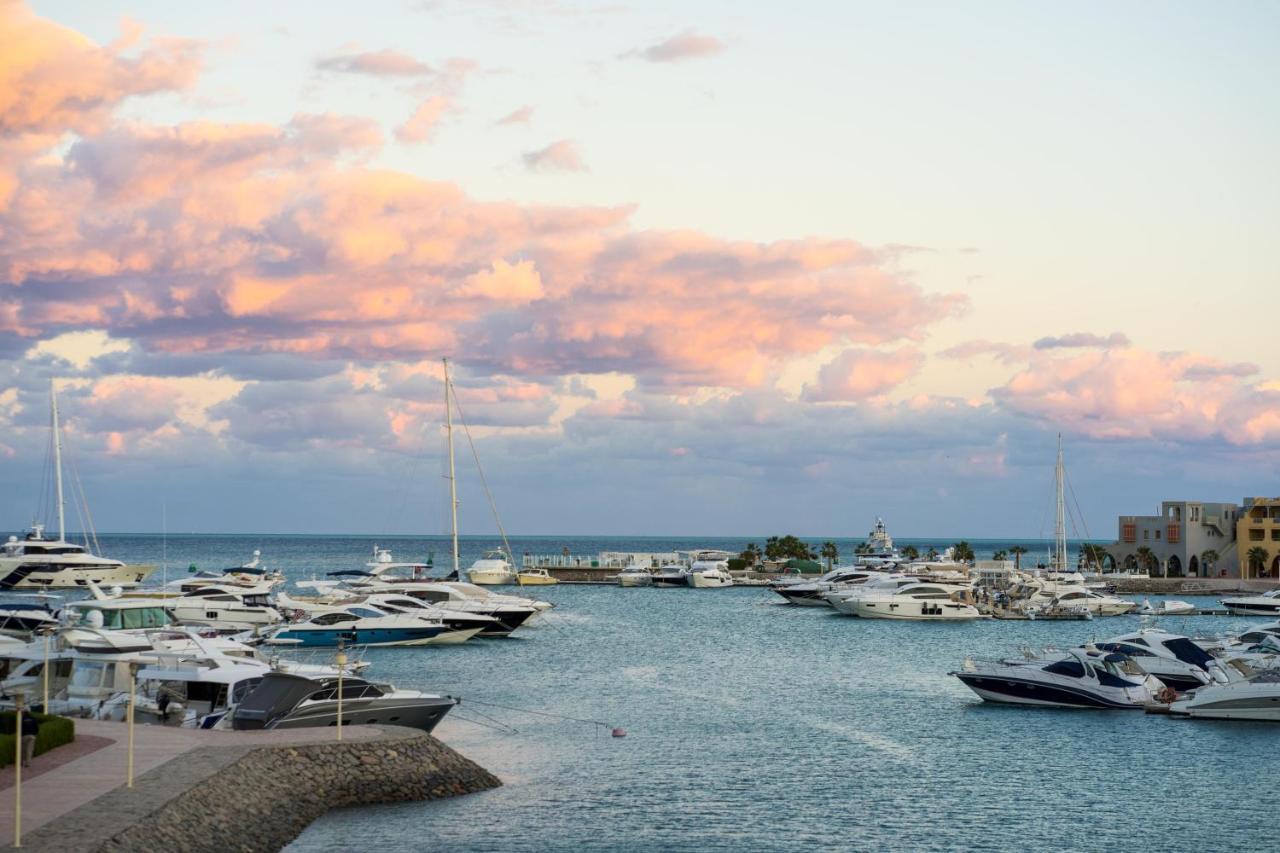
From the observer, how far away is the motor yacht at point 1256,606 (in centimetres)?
10625

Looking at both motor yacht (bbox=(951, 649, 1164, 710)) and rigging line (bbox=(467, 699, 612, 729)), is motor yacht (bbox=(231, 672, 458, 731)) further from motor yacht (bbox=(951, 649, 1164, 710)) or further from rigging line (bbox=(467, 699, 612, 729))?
motor yacht (bbox=(951, 649, 1164, 710))

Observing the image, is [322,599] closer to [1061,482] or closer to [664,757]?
[664,757]

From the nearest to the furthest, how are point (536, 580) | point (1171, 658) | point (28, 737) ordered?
point (28, 737), point (1171, 658), point (536, 580)

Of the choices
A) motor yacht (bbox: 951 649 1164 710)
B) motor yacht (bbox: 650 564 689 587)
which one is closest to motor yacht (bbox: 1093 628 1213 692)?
motor yacht (bbox: 951 649 1164 710)

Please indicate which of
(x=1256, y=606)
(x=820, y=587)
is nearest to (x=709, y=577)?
(x=820, y=587)

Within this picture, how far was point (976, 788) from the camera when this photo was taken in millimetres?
38969

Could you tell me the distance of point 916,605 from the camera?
98500 millimetres

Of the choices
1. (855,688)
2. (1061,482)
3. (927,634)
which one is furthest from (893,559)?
(855,688)

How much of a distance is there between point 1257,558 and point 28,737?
472 feet

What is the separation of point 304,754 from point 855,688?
31952 mm

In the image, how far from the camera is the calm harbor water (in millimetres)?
32875

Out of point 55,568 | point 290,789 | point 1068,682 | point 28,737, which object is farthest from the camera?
point 55,568

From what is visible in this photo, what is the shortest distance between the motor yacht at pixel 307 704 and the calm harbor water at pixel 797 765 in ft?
12.6

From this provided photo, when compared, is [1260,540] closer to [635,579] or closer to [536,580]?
[635,579]
